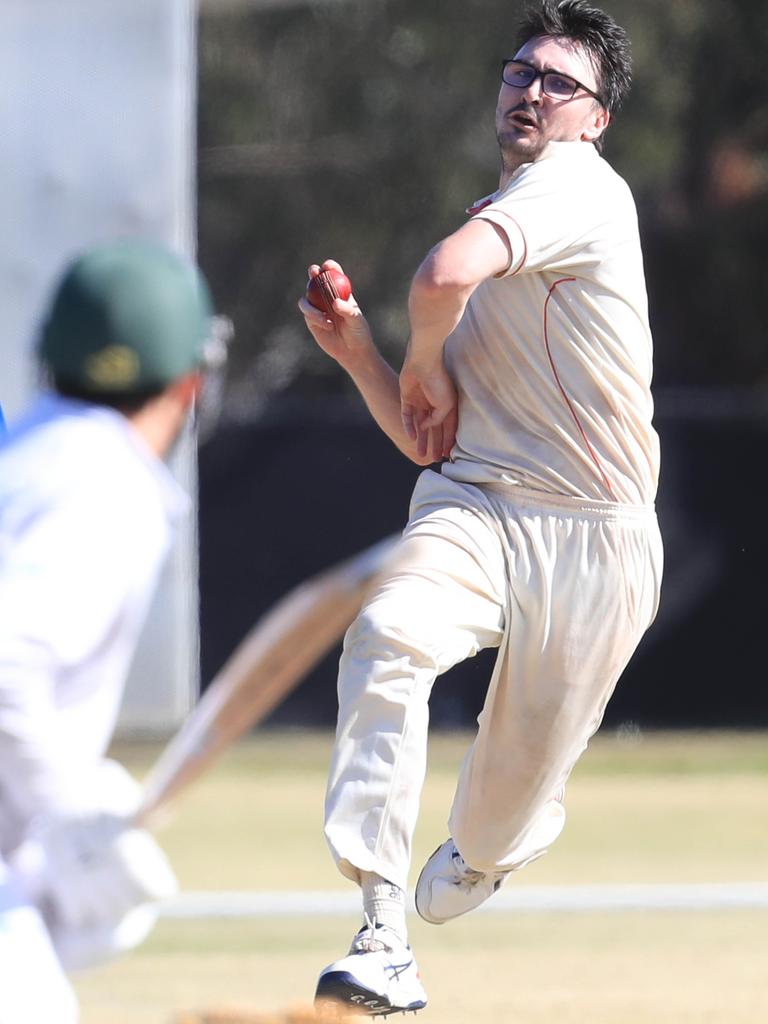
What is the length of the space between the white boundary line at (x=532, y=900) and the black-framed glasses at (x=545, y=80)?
365cm

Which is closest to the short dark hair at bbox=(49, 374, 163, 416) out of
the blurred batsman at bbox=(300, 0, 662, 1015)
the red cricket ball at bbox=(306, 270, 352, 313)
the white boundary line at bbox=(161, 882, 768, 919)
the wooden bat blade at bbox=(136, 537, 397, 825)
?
the wooden bat blade at bbox=(136, 537, 397, 825)

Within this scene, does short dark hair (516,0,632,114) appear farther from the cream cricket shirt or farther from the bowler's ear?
the cream cricket shirt

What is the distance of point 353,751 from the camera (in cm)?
432

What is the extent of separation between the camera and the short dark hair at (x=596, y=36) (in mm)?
4930

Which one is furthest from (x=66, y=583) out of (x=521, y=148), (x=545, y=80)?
(x=545, y=80)

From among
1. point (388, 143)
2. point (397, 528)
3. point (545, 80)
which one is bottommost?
point (397, 528)

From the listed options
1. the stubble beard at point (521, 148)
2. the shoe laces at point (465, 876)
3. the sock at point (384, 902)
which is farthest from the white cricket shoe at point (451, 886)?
the stubble beard at point (521, 148)

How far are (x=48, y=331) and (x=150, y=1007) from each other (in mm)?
3131

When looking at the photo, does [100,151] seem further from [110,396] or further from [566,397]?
[110,396]

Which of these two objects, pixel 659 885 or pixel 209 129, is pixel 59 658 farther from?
pixel 209 129

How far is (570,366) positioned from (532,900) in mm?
Result: 3704

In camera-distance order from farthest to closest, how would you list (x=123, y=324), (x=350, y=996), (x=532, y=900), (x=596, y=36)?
(x=532, y=900) < (x=596, y=36) < (x=350, y=996) < (x=123, y=324)

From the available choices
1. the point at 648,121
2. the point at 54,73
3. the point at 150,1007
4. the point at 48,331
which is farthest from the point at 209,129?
the point at 48,331

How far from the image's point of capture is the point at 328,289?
16.1 feet
